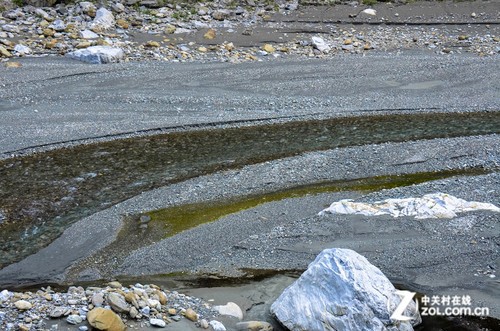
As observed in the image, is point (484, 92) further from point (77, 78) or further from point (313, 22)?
point (77, 78)

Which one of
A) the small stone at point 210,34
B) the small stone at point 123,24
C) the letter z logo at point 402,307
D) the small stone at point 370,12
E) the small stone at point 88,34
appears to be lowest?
the small stone at point 88,34

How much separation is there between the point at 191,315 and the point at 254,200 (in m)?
3.97

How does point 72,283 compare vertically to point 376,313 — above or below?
below

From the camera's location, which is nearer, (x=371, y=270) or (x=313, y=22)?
(x=371, y=270)

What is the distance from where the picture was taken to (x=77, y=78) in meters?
16.6

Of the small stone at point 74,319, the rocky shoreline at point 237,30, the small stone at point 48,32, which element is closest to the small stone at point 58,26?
the rocky shoreline at point 237,30

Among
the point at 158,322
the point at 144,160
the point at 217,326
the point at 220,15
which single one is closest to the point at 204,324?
the point at 217,326

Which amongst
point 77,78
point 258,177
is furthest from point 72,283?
point 77,78

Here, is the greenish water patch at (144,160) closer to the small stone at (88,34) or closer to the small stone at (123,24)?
the small stone at (88,34)

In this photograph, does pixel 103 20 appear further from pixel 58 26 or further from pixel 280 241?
pixel 280 241

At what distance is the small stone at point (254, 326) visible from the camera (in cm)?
705

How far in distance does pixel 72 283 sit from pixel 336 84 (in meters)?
10.4

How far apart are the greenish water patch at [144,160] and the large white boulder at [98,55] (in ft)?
14.6

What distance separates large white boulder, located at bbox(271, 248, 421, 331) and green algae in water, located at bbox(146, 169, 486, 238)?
3145mm
